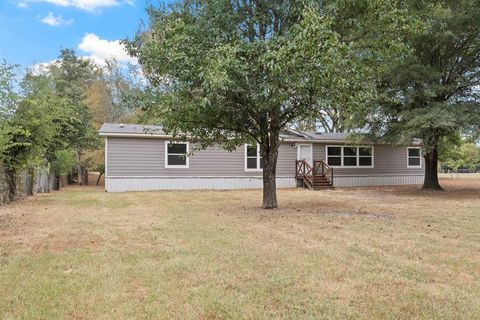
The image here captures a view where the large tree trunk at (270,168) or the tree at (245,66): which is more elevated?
the tree at (245,66)

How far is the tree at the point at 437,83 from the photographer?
13.6 meters

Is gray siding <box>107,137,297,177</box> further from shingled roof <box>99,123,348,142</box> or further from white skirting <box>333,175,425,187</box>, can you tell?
white skirting <box>333,175,425,187</box>

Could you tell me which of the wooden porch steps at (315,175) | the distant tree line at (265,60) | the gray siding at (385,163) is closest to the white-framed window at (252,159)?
the wooden porch steps at (315,175)

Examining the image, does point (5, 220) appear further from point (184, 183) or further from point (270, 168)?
point (184, 183)

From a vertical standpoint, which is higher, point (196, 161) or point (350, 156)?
point (350, 156)

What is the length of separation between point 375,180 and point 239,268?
18.9 meters

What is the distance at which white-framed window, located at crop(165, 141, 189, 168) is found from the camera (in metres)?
18.2

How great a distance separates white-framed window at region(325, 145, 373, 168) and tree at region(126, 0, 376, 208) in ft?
37.6

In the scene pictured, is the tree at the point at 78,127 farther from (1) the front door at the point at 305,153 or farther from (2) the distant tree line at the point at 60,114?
(1) the front door at the point at 305,153

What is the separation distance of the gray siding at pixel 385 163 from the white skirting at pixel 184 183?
279 cm

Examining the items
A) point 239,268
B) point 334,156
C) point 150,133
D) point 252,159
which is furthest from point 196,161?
point 239,268

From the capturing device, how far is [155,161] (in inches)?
711

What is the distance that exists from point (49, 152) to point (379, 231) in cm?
1770

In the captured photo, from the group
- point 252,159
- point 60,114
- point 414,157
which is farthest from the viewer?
point 414,157
